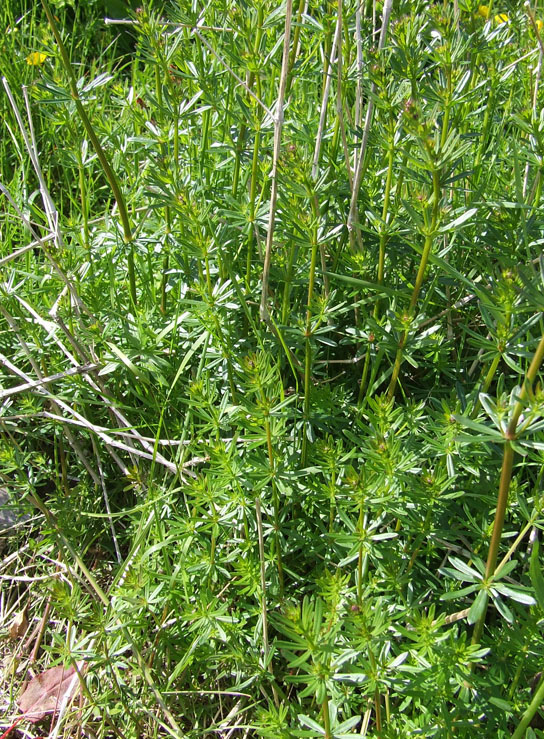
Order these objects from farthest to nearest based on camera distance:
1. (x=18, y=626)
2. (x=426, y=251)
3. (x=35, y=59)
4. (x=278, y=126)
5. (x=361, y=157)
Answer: (x=35, y=59), (x=18, y=626), (x=361, y=157), (x=278, y=126), (x=426, y=251)

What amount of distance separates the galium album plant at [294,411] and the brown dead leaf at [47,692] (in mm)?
24

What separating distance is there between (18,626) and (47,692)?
24 cm

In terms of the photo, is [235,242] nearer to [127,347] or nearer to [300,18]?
[127,347]

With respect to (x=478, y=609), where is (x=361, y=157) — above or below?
above

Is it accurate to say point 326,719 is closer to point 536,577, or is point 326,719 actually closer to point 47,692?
point 536,577

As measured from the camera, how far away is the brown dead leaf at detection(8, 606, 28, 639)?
2207 millimetres

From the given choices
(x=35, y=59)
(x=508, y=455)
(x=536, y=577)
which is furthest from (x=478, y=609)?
(x=35, y=59)

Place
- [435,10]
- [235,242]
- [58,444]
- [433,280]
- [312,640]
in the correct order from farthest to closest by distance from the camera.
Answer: [58,444], [235,242], [433,280], [435,10], [312,640]

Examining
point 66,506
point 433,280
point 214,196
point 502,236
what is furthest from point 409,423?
point 66,506

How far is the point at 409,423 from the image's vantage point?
6.23 ft

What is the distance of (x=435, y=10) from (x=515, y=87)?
0.96 m

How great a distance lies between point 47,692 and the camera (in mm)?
2057

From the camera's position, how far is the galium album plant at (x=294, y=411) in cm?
162

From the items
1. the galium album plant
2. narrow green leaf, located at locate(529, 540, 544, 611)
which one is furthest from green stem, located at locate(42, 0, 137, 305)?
narrow green leaf, located at locate(529, 540, 544, 611)
